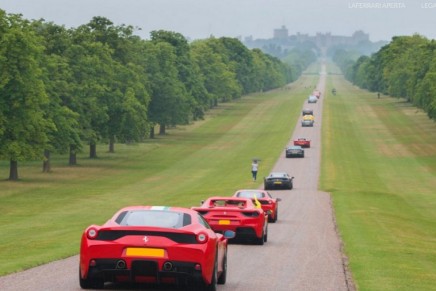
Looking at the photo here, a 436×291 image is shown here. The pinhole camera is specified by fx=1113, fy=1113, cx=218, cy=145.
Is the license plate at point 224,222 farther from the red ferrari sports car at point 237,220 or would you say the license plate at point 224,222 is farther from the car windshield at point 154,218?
the car windshield at point 154,218

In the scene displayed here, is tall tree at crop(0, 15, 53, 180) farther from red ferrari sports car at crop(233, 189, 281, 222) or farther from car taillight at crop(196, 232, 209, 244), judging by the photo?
car taillight at crop(196, 232, 209, 244)

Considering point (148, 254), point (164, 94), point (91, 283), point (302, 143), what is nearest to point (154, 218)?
point (148, 254)

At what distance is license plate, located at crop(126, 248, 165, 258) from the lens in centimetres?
1611

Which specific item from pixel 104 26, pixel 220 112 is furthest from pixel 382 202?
pixel 220 112

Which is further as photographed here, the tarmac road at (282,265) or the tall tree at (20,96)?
the tall tree at (20,96)

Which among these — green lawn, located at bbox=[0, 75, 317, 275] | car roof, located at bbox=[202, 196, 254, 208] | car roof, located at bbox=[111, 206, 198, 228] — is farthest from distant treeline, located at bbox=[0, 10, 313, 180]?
car roof, located at bbox=[111, 206, 198, 228]

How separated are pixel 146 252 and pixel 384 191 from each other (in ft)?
176

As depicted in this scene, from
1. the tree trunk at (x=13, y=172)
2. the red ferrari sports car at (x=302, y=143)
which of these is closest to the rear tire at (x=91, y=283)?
the tree trunk at (x=13, y=172)

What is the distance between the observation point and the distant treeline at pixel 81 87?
2820 inches

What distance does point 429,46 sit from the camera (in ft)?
540

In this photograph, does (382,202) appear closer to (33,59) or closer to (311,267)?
(33,59)

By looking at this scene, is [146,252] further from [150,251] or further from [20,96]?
[20,96]

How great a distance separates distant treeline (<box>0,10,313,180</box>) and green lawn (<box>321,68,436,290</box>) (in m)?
18.2

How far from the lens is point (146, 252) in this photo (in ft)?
53.0
